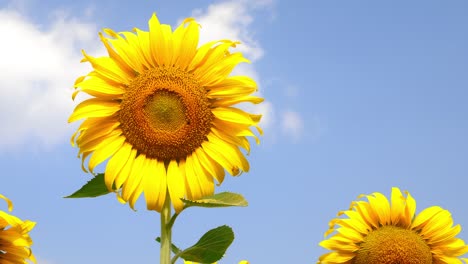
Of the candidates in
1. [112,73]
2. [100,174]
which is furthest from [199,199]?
[112,73]

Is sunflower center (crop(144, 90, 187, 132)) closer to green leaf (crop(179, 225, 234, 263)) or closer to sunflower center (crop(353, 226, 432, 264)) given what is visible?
green leaf (crop(179, 225, 234, 263))

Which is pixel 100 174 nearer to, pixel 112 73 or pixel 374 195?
pixel 112 73

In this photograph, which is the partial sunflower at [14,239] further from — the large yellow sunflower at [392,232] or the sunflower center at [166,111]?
the large yellow sunflower at [392,232]

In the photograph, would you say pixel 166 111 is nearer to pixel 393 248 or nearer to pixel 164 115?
pixel 164 115

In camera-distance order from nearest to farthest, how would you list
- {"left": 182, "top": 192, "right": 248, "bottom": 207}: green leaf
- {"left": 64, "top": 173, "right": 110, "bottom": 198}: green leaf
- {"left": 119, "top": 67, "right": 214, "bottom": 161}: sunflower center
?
{"left": 182, "top": 192, "right": 248, "bottom": 207}: green leaf, {"left": 64, "top": 173, "right": 110, "bottom": 198}: green leaf, {"left": 119, "top": 67, "right": 214, "bottom": 161}: sunflower center

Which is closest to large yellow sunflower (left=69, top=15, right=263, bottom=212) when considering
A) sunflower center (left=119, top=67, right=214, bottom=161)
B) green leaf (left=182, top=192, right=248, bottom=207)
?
sunflower center (left=119, top=67, right=214, bottom=161)
